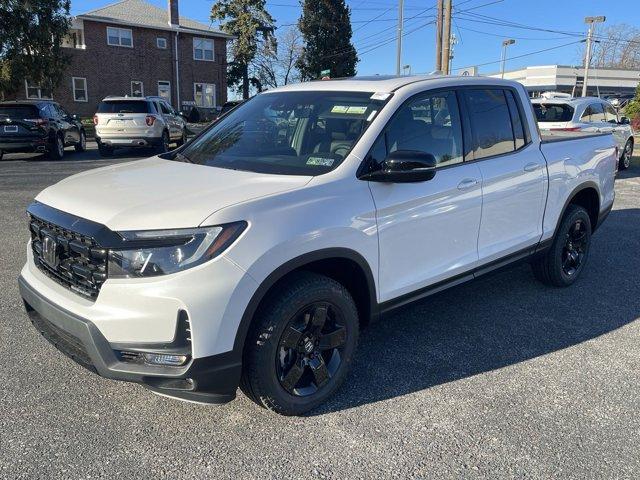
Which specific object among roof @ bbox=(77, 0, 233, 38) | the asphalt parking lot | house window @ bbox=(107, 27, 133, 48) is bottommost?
the asphalt parking lot

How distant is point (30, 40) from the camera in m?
24.8

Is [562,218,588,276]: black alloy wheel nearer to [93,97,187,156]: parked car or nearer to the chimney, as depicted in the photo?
[93,97,187,156]: parked car

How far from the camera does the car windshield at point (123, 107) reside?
1656 centimetres

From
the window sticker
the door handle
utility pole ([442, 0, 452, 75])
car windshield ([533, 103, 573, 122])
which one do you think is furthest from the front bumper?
utility pole ([442, 0, 452, 75])

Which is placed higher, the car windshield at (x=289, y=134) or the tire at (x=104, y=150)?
the car windshield at (x=289, y=134)

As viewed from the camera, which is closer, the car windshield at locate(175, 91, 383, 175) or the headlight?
the headlight

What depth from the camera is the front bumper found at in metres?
2.63

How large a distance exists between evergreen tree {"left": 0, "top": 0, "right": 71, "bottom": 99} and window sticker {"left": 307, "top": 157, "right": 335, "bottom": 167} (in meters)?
25.8

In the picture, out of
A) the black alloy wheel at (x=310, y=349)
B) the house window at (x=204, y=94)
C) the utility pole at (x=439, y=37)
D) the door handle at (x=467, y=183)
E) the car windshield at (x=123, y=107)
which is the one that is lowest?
the black alloy wheel at (x=310, y=349)

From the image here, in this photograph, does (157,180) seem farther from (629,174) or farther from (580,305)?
(629,174)

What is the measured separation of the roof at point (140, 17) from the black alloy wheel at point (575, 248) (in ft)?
118

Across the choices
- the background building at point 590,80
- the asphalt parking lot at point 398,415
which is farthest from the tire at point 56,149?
the background building at point 590,80

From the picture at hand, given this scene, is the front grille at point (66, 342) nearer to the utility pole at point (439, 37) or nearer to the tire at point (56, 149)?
the tire at point (56, 149)

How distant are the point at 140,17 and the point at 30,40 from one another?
→ 14.8 m
